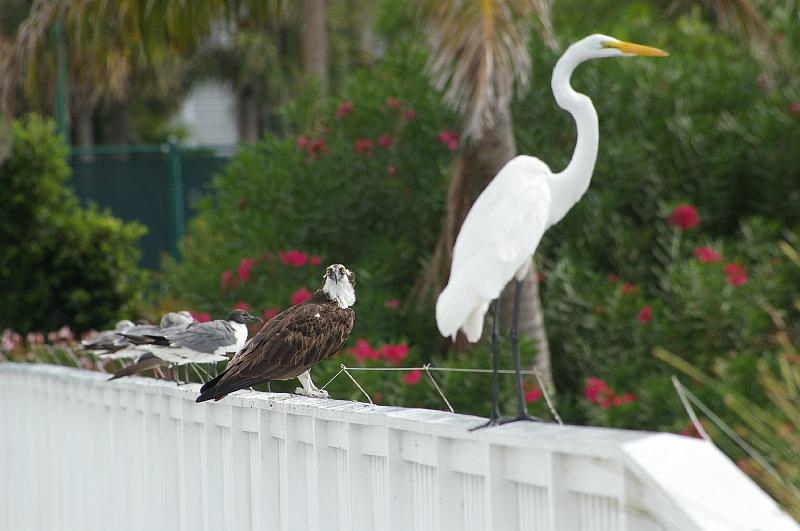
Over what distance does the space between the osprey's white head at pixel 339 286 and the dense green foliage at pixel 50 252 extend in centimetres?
781

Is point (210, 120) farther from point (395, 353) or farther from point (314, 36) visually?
point (395, 353)

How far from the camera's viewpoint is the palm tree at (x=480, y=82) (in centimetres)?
754

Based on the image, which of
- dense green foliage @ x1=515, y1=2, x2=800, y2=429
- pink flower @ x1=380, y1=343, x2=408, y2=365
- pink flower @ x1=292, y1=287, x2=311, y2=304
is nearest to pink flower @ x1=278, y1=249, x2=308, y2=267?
pink flower @ x1=292, y1=287, x2=311, y2=304

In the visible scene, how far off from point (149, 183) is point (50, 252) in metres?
4.10

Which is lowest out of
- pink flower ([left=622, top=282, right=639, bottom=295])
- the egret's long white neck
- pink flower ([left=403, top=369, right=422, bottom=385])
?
pink flower ([left=403, top=369, right=422, bottom=385])

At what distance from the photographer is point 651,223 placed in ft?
31.3

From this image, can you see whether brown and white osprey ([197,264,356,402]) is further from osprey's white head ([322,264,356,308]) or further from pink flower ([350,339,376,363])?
pink flower ([350,339,376,363])

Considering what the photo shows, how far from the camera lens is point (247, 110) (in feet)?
117

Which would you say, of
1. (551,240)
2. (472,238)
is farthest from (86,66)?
(472,238)

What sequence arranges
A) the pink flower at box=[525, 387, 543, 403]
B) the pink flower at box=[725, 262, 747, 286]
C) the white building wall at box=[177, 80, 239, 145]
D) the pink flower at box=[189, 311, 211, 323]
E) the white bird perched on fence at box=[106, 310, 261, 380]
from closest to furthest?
1. the white bird perched on fence at box=[106, 310, 261, 380]
2. the pink flower at box=[525, 387, 543, 403]
3. the pink flower at box=[725, 262, 747, 286]
4. the pink flower at box=[189, 311, 211, 323]
5. the white building wall at box=[177, 80, 239, 145]

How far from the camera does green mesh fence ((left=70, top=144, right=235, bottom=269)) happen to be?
50.9 feet

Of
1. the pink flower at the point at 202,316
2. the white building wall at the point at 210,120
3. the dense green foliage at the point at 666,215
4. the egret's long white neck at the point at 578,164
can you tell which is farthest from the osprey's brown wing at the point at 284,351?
the white building wall at the point at 210,120

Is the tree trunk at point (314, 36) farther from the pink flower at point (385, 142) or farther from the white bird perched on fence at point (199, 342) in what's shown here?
the white bird perched on fence at point (199, 342)

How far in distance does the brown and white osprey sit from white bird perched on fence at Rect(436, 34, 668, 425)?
59 centimetres
